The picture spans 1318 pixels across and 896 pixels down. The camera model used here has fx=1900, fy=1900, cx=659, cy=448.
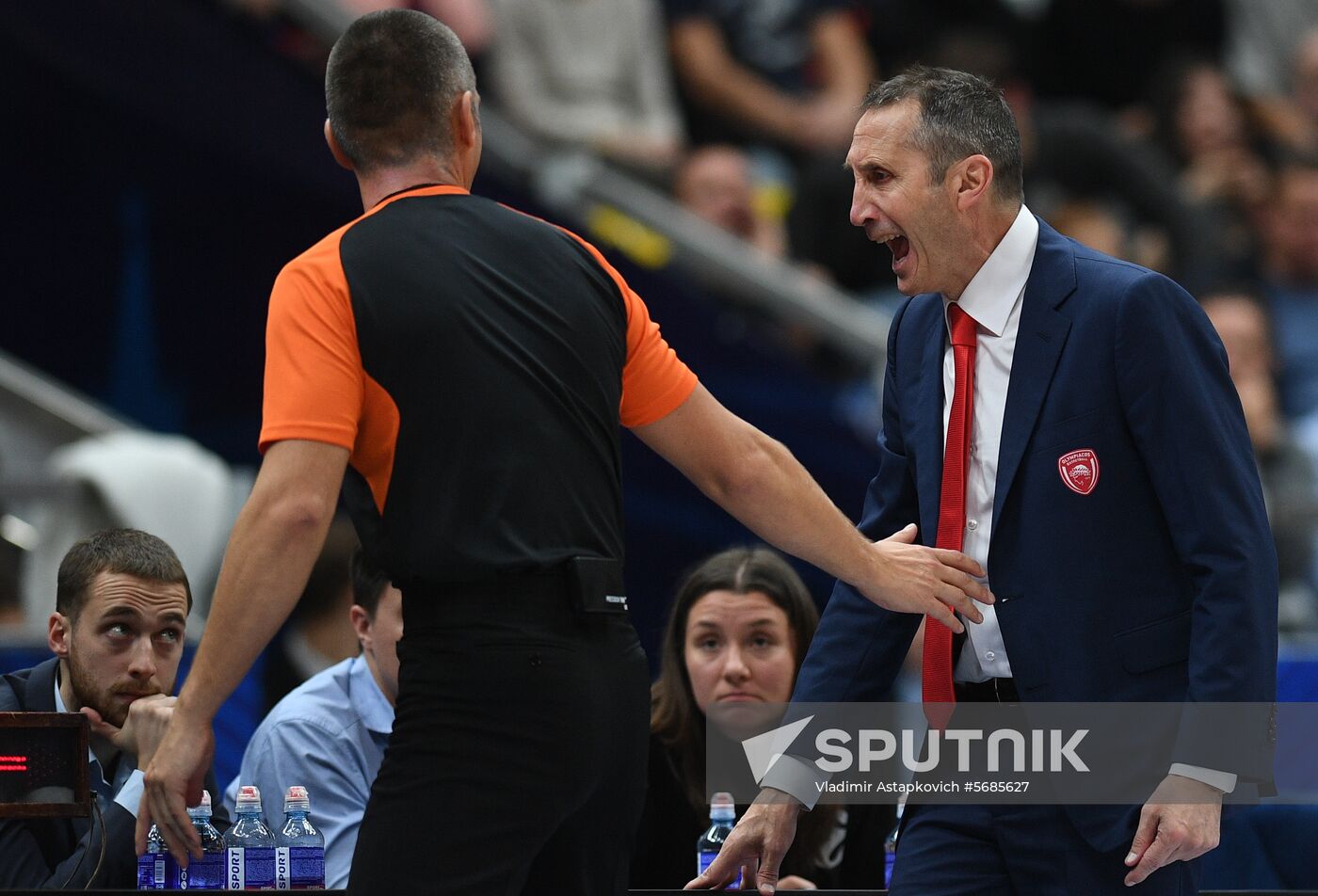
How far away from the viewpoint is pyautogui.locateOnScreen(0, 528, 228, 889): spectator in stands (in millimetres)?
3680

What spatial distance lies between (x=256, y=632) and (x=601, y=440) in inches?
21.7

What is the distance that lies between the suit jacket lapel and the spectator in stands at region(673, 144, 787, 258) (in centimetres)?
519

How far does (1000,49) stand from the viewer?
30.7ft

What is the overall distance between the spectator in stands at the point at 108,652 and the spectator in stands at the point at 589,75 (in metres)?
4.67

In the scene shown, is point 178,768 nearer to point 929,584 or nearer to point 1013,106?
point 929,584

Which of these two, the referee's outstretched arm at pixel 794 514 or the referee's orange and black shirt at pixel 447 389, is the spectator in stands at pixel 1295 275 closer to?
the referee's outstretched arm at pixel 794 514

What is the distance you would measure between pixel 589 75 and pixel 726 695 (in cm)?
492

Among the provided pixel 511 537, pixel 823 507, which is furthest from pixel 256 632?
pixel 823 507

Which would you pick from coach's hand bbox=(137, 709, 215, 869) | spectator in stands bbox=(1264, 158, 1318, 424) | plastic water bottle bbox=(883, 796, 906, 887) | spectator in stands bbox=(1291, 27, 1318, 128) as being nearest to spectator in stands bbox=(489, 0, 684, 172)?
spectator in stands bbox=(1264, 158, 1318, 424)

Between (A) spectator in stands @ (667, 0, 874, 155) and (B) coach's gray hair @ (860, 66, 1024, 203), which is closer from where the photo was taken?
(B) coach's gray hair @ (860, 66, 1024, 203)

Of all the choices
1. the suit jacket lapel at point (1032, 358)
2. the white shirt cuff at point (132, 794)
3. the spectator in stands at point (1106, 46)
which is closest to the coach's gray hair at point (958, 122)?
the suit jacket lapel at point (1032, 358)

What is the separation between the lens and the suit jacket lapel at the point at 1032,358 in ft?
9.97

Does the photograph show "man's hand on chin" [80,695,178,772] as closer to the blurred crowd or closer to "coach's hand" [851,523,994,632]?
"coach's hand" [851,523,994,632]

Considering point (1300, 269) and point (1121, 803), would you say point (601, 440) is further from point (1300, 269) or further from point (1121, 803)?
point (1300, 269)
